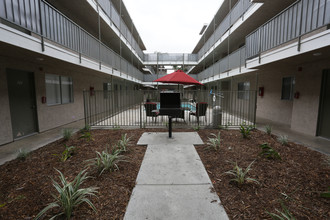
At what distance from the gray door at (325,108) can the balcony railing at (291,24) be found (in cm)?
201

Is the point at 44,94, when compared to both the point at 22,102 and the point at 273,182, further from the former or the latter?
the point at 273,182

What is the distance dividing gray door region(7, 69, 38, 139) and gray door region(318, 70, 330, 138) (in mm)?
11424

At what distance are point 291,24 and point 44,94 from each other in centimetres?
1013

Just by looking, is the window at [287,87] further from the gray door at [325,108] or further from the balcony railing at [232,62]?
the balcony railing at [232,62]

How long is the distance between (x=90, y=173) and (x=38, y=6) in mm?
5315

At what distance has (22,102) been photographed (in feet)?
19.4

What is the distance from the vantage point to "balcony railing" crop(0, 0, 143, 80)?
13.2 ft

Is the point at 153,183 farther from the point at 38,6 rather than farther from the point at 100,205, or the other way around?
the point at 38,6

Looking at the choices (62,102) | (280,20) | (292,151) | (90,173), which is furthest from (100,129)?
(280,20)

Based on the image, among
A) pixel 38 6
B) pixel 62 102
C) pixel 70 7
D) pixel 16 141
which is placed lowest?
pixel 16 141

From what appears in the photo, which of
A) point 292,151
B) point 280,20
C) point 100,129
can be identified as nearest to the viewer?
point 292,151

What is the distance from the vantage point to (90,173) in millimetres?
3162

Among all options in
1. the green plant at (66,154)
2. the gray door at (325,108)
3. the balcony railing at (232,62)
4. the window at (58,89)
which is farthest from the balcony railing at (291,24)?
the window at (58,89)

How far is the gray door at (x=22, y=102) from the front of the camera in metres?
5.52
